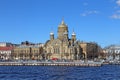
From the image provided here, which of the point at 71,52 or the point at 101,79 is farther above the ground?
the point at 71,52

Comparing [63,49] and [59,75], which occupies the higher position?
[63,49]

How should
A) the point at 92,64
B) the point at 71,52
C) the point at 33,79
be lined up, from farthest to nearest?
the point at 71,52, the point at 92,64, the point at 33,79

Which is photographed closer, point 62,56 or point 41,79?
point 41,79

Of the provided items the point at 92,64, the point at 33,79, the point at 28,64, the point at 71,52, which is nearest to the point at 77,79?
the point at 33,79

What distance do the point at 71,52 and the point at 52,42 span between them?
10.4 meters

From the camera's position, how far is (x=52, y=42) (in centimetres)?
19738

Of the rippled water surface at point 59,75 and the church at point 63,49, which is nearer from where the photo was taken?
the rippled water surface at point 59,75

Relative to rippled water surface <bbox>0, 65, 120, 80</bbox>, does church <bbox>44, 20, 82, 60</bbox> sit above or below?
above

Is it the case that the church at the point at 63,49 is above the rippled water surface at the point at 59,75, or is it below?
above

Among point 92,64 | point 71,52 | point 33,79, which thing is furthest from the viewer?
point 71,52

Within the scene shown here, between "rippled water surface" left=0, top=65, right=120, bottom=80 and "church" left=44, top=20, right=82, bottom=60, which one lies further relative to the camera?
"church" left=44, top=20, right=82, bottom=60

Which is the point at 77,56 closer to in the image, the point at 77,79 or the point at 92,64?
the point at 92,64

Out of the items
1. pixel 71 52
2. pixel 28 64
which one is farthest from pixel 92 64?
pixel 71 52

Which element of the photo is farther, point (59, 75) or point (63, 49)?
point (63, 49)
